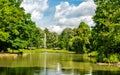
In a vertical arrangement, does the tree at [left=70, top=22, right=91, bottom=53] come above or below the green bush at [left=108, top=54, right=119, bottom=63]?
above

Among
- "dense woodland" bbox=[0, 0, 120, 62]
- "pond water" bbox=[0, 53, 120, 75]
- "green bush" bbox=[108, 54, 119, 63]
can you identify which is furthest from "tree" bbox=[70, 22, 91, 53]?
"pond water" bbox=[0, 53, 120, 75]

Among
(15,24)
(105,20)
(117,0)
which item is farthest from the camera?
(15,24)

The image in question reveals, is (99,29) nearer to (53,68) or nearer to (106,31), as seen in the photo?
(106,31)

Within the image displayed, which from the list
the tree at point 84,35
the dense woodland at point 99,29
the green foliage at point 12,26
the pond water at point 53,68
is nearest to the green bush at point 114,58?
the dense woodland at point 99,29

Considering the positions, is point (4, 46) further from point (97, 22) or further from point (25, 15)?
point (97, 22)

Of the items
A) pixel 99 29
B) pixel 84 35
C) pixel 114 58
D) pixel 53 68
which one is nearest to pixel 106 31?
pixel 99 29

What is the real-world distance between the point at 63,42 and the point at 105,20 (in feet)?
438

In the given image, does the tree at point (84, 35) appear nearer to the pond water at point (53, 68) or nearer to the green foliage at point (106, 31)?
the green foliage at point (106, 31)

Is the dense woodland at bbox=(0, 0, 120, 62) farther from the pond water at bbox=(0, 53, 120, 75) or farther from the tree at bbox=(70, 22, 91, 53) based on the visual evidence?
the tree at bbox=(70, 22, 91, 53)

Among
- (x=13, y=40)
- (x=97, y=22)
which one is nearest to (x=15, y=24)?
(x=13, y=40)

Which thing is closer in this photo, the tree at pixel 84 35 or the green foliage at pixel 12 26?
the green foliage at pixel 12 26

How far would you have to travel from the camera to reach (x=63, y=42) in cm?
19412

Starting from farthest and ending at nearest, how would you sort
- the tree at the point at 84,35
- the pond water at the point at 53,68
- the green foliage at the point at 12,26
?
the tree at the point at 84,35, the green foliage at the point at 12,26, the pond water at the point at 53,68

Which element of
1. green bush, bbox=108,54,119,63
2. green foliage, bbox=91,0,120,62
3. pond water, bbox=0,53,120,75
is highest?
green foliage, bbox=91,0,120,62
